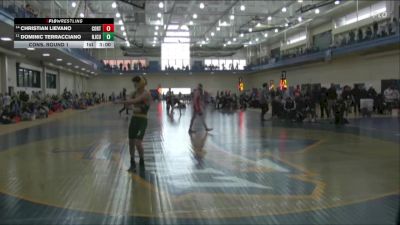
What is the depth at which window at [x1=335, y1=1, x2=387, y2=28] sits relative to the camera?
1372 inches

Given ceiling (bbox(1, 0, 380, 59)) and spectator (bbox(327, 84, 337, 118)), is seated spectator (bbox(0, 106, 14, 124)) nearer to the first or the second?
ceiling (bbox(1, 0, 380, 59))

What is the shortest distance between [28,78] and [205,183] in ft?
105

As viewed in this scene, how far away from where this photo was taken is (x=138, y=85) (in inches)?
336

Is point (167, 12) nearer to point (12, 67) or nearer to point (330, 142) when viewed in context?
point (12, 67)

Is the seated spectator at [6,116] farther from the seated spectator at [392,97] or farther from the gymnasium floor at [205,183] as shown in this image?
the seated spectator at [392,97]

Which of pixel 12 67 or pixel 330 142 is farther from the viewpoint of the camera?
pixel 12 67

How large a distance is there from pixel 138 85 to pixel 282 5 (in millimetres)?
31527

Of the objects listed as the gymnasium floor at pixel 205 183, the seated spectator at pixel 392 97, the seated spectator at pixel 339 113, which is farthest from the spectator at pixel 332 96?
the gymnasium floor at pixel 205 183

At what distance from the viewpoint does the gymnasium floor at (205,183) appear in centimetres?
515

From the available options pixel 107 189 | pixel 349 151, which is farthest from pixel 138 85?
pixel 349 151
